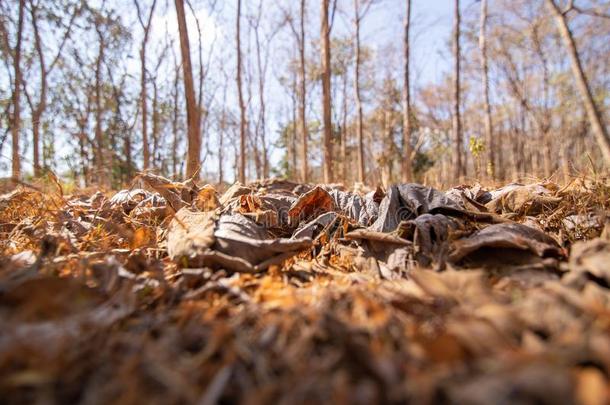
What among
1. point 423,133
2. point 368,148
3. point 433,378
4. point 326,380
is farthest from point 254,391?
point 368,148

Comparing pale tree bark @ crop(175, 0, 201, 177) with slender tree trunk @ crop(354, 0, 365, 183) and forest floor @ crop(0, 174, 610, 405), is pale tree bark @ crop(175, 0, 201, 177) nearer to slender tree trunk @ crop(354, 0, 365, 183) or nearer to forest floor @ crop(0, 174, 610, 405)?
forest floor @ crop(0, 174, 610, 405)

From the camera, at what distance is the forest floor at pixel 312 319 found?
1.60ft

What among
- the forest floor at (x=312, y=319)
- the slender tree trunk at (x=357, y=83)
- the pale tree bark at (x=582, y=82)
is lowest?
the forest floor at (x=312, y=319)

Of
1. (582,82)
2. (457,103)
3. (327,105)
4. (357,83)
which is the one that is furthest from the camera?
(357,83)

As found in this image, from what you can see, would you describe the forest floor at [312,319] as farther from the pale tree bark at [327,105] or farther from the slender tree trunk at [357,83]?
the slender tree trunk at [357,83]

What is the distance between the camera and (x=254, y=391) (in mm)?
499

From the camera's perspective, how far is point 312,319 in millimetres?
684

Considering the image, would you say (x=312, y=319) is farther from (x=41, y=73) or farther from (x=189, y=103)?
(x=41, y=73)

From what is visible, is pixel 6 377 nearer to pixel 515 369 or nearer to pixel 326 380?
pixel 326 380

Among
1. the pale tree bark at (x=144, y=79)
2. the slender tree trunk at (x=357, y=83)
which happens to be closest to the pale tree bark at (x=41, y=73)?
the pale tree bark at (x=144, y=79)

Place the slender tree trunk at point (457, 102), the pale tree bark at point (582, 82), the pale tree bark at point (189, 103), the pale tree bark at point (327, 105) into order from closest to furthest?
1. the pale tree bark at point (582, 82)
2. the pale tree bark at point (189, 103)
3. the pale tree bark at point (327, 105)
4. the slender tree trunk at point (457, 102)

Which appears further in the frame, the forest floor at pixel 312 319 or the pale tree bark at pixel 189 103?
the pale tree bark at pixel 189 103

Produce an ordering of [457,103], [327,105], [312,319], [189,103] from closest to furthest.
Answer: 1. [312,319]
2. [189,103]
3. [327,105]
4. [457,103]

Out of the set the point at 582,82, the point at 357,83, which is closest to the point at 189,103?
the point at 582,82
